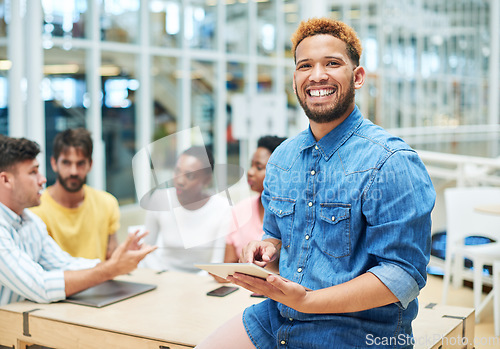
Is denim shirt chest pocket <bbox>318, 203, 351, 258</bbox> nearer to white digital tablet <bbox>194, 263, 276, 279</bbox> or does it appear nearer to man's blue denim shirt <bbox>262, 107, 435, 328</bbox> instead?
man's blue denim shirt <bbox>262, 107, 435, 328</bbox>

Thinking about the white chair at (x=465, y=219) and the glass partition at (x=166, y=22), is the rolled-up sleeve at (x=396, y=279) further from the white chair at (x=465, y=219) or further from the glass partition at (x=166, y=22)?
the glass partition at (x=166, y=22)

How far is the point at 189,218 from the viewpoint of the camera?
2709 millimetres

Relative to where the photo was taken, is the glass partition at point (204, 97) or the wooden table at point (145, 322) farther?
the glass partition at point (204, 97)

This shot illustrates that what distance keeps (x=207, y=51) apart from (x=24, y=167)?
15.7ft

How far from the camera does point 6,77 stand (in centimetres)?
453

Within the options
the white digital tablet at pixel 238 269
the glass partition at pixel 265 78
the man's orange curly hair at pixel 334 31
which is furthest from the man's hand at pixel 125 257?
the glass partition at pixel 265 78

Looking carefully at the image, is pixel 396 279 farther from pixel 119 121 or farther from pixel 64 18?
pixel 119 121

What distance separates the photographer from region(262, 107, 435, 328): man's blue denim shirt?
1321 millimetres

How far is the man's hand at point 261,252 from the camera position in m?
1.50

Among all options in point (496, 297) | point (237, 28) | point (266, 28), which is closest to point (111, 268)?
point (496, 297)

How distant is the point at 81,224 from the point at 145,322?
4.46 ft

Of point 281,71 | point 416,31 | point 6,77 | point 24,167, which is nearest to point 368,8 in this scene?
point 416,31

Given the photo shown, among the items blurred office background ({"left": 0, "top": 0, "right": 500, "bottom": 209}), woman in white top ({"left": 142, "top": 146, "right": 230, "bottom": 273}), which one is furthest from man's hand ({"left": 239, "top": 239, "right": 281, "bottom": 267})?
blurred office background ({"left": 0, "top": 0, "right": 500, "bottom": 209})

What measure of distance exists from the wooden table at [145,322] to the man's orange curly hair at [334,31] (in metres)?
0.98
